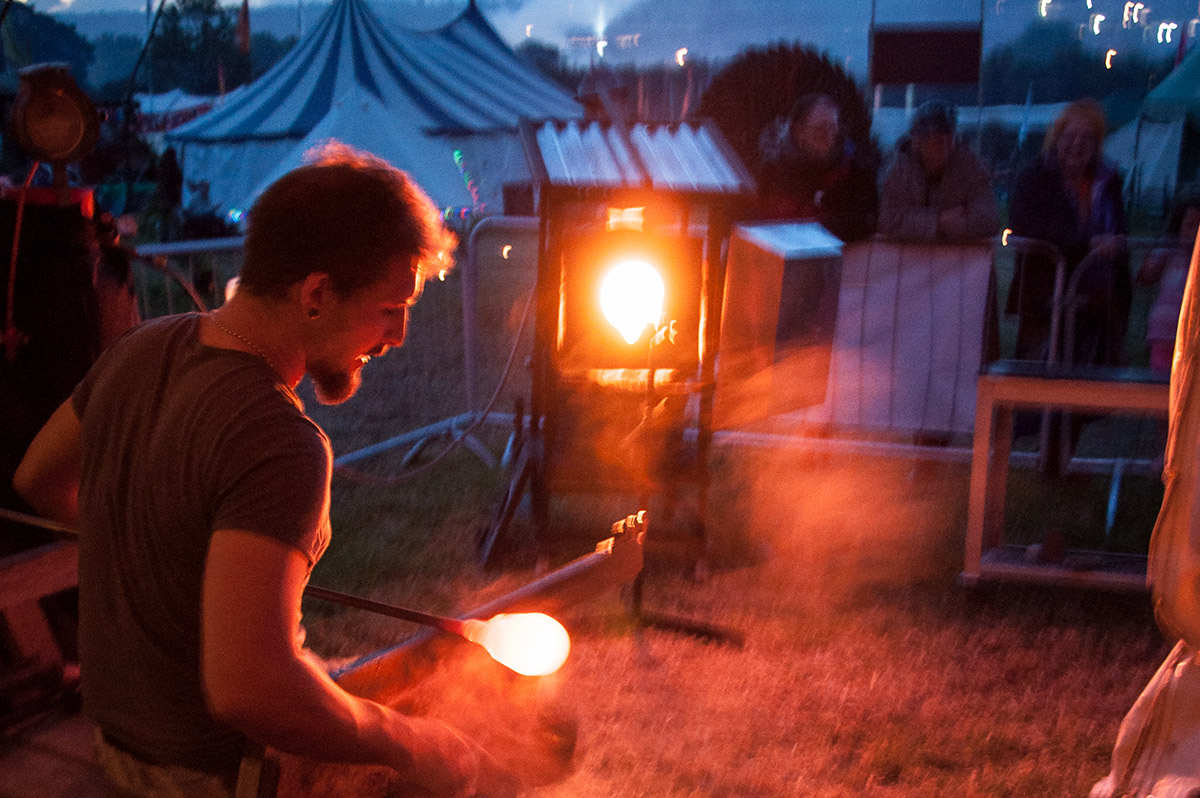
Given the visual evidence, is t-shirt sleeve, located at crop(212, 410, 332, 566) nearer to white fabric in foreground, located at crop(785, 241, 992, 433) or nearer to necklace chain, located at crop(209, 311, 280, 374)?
necklace chain, located at crop(209, 311, 280, 374)

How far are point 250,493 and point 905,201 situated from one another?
504cm

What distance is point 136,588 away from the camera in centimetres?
151

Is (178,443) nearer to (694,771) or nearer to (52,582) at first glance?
(52,582)

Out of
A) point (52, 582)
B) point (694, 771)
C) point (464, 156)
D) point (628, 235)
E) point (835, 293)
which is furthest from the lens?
point (464, 156)

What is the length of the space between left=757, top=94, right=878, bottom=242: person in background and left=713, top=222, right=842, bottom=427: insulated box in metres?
0.78

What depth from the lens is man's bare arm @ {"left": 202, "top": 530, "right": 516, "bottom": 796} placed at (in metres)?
1.29

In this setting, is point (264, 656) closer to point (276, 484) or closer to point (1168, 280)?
point (276, 484)

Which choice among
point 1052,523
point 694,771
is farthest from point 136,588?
point 1052,523

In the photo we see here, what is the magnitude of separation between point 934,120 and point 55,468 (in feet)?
16.7

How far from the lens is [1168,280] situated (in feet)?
16.9

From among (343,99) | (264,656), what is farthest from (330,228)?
(343,99)

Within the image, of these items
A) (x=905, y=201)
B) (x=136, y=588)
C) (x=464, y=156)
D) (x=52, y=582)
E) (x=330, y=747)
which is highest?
(x=464, y=156)

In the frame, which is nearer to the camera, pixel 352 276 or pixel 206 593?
pixel 206 593

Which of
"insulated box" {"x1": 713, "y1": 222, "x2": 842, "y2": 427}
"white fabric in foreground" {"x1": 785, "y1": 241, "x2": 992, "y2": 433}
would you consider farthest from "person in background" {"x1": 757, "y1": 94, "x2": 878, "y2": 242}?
"insulated box" {"x1": 713, "y1": 222, "x2": 842, "y2": 427}
